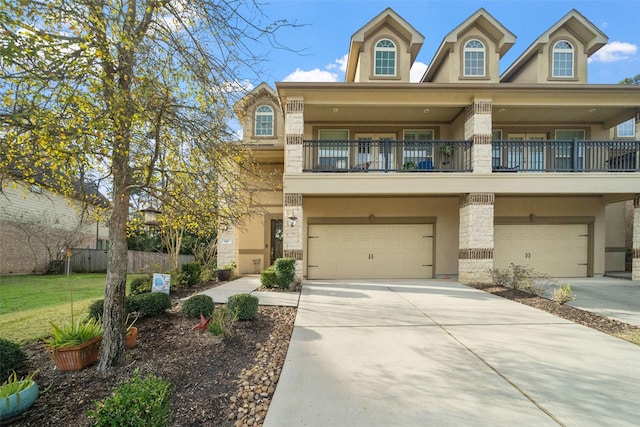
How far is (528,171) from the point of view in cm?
1096

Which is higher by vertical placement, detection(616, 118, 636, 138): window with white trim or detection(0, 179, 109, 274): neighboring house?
detection(616, 118, 636, 138): window with white trim

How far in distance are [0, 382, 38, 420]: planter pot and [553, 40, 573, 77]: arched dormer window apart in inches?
651

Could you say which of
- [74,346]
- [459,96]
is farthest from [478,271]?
[74,346]

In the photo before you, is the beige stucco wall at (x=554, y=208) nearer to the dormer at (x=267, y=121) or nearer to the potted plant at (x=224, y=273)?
the dormer at (x=267, y=121)

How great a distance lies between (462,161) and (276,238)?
8.25 m

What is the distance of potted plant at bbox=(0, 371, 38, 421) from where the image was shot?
8.56 feet

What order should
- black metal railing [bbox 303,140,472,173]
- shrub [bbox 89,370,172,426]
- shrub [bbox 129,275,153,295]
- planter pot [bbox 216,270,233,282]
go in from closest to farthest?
shrub [bbox 89,370,172,426], shrub [bbox 129,275,153,295], black metal railing [bbox 303,140,472,173], planter pot [bbox 216,270,233,282]

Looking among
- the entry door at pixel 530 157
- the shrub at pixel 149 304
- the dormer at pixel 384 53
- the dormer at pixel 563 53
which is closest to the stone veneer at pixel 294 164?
the dormer at pixel 384 53

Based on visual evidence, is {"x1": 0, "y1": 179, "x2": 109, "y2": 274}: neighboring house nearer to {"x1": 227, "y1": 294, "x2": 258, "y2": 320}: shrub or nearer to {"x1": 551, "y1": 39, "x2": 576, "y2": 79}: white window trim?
{"x1": 227, "y1": 294, "x2": 258, "y2": 320}: shrub

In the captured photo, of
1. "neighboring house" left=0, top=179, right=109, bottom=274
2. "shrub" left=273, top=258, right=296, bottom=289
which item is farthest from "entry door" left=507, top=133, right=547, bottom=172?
"neighboring house" left=0, top=179, right=109, bottom=274

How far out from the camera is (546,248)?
1189 centimetres

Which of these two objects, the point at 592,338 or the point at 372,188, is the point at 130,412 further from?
the point at 372,188

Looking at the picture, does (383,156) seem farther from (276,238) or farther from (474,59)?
(276,238)

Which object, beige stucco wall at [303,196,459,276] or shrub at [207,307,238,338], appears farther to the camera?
beige stucco wall at [303,196,459,276]
